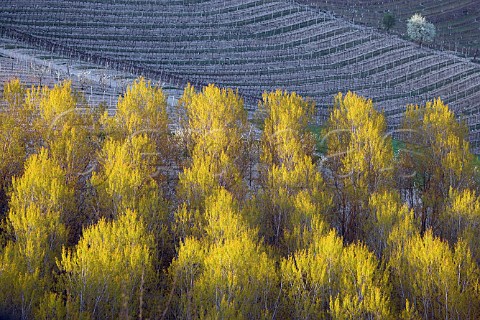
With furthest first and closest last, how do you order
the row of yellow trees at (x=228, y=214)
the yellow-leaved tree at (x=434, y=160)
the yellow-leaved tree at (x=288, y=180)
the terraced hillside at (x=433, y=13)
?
the terraced hillside at (x=433, y=13) → the yellow-leaved tree at (x=434, y=160) → the yellow-leaved tree at (x=288, y=180) → the row of yellow trees at (x=228, y=214)

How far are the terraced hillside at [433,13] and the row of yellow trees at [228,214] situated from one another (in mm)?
33501

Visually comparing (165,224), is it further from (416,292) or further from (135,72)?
(135,72)

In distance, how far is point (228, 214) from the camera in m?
21.6

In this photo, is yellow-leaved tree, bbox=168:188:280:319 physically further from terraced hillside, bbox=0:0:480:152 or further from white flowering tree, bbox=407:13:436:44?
white flowering tree, bbox=407:13:436:44

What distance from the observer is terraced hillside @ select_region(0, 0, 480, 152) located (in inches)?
2108

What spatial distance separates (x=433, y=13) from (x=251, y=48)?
22175 millimetres

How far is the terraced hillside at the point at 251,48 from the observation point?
176 ft

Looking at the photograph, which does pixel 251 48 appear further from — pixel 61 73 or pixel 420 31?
pixel 61 73


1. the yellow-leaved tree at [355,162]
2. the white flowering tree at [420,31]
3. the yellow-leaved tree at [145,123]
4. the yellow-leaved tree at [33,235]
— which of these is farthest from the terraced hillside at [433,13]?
the yellow-leaved tree at [33,235]

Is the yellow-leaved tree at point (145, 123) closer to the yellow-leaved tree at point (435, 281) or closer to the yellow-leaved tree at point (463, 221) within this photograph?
the yellow-leaved tree at point (435, 281)

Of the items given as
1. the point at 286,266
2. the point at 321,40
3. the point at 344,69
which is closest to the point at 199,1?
the point at 321,40

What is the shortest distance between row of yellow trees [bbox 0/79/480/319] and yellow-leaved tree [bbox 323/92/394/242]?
8 centimetres

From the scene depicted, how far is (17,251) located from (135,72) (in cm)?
3371

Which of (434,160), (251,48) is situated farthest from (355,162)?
(251,48)
